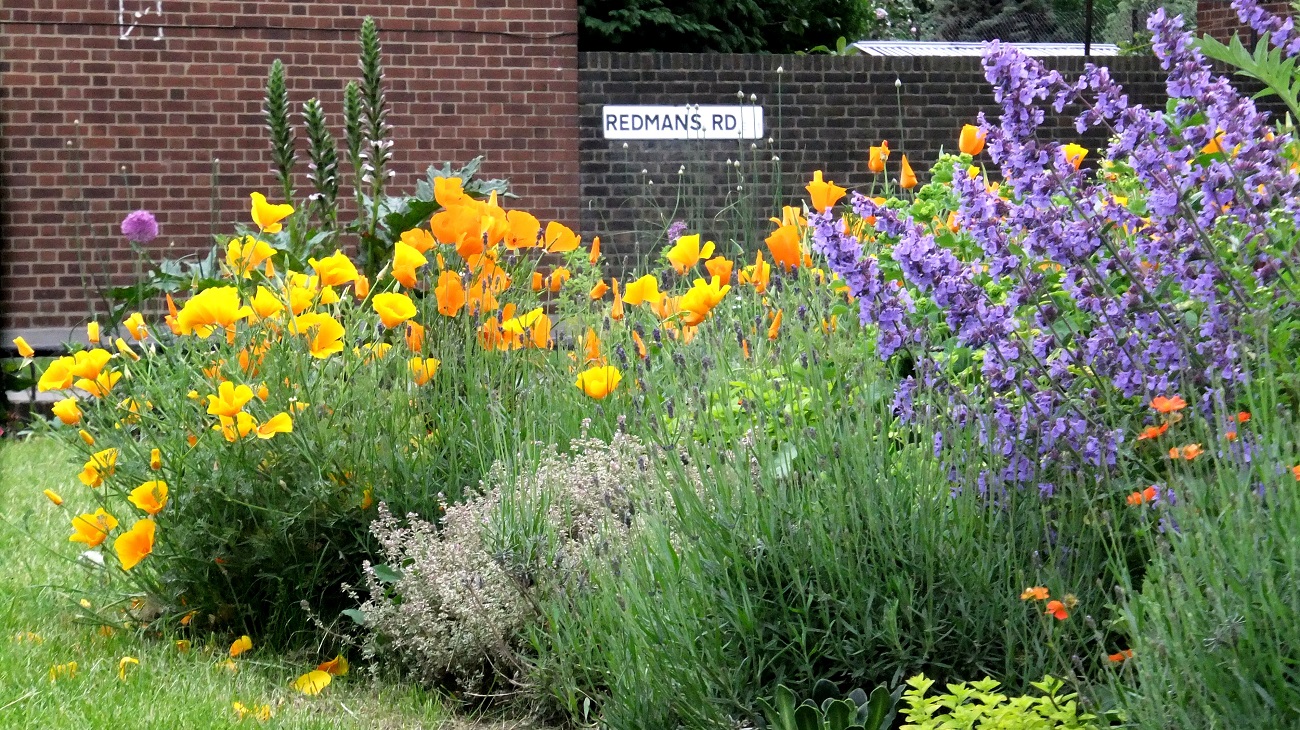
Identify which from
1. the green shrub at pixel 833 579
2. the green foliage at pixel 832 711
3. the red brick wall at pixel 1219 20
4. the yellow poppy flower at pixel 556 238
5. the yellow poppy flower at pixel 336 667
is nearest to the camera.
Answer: the green foliage at pixel 832 711

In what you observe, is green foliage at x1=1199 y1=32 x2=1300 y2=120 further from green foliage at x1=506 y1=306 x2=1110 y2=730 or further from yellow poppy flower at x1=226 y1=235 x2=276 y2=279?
yellow poppy flower at x1=226 y1=235 x2=276 y2=279

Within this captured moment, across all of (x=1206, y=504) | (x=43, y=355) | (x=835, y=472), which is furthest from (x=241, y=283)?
(x=43, y=355)

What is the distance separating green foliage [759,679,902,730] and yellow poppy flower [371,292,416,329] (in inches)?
56.1

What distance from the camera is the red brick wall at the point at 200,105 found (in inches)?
344

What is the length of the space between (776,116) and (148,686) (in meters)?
7.62

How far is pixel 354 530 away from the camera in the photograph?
331 centimetres

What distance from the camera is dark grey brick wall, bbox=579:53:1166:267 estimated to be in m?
9.45

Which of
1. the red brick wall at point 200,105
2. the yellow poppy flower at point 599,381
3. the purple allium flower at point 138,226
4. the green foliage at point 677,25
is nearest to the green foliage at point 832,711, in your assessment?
→ the yellow poppy flower at point 599,381

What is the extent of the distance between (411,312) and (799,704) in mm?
1432

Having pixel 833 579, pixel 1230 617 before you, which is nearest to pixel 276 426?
pixel 833 579

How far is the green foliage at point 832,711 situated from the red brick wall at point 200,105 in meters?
7.43

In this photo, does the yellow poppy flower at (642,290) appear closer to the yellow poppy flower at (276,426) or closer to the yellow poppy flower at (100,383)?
the yellow poppy flower at (276,426)

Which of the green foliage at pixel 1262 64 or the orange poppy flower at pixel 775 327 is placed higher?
the green foliage at pixel 1262 64

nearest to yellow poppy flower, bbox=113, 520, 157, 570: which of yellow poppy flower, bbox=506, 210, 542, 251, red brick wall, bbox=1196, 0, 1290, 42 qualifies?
yellow poppy flower, bbox=506, 210, 542, 251
